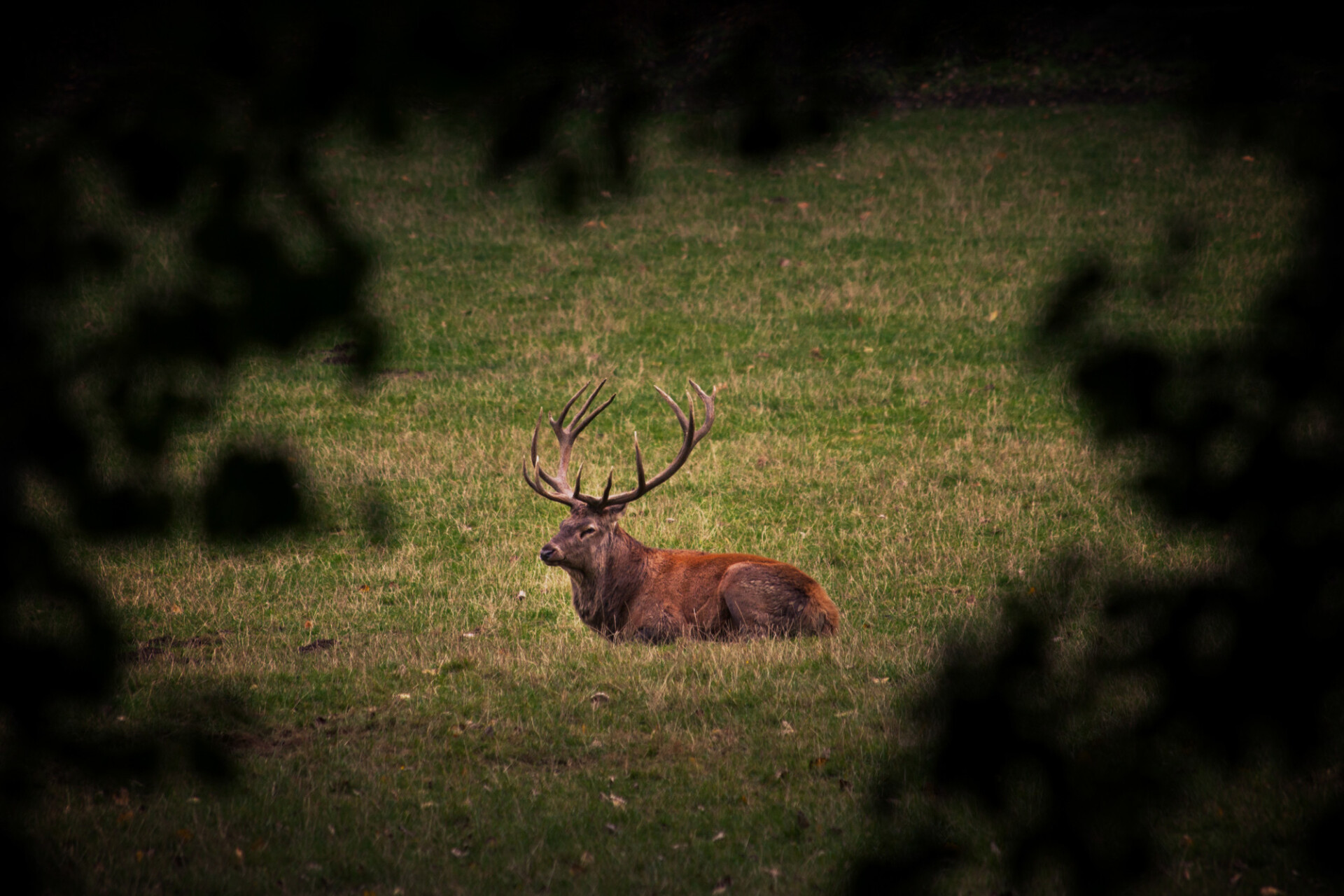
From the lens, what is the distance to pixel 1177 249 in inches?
77.2

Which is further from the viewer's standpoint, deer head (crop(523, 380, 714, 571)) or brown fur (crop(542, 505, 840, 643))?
deer head (crop(523, 380, 714, 571))

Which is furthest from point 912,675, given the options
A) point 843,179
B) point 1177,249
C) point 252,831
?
point 843,179

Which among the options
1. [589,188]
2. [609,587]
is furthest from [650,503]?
[589,188]

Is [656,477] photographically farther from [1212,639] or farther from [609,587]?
[1212,639]

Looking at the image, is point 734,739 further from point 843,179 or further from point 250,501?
point 843,179

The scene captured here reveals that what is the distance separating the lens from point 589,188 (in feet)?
6.41

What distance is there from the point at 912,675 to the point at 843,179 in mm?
17400

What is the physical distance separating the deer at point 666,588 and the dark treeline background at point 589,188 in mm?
6304

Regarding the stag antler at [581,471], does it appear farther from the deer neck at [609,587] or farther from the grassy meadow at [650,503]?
the grassy meadow at [650,503]

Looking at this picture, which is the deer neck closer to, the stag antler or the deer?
the deer

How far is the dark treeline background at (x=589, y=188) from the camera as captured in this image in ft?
5.43

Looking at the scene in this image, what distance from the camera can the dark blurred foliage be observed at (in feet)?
5.37

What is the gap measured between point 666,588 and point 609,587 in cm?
42

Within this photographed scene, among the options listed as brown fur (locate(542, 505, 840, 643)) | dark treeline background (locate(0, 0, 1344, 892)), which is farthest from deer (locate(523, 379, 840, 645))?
dark treeline background (locate(0, 0, 1344, 892))
